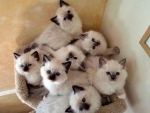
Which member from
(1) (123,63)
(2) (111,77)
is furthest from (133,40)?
(2) (111,77)

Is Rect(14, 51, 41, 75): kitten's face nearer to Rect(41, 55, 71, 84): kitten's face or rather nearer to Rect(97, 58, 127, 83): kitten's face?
Rect(41, 55, 71, 84): kitten's face

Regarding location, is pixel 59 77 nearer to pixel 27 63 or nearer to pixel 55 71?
pixel 55 71

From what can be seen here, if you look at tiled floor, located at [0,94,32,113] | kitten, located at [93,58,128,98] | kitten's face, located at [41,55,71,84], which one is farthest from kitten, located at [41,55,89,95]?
tiled floor, located at [0,94,32,113]

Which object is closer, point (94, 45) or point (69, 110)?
point (69, 110)

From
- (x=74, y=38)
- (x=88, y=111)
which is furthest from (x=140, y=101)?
(x=74, y=38)

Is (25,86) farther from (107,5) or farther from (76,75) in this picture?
(107,5)

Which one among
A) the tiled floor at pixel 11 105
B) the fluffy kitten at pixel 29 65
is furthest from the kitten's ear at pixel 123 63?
the tiled floor at pixel 11 105

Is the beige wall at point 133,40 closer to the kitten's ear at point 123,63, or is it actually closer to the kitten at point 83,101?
the kitten's ear at point 123,63
